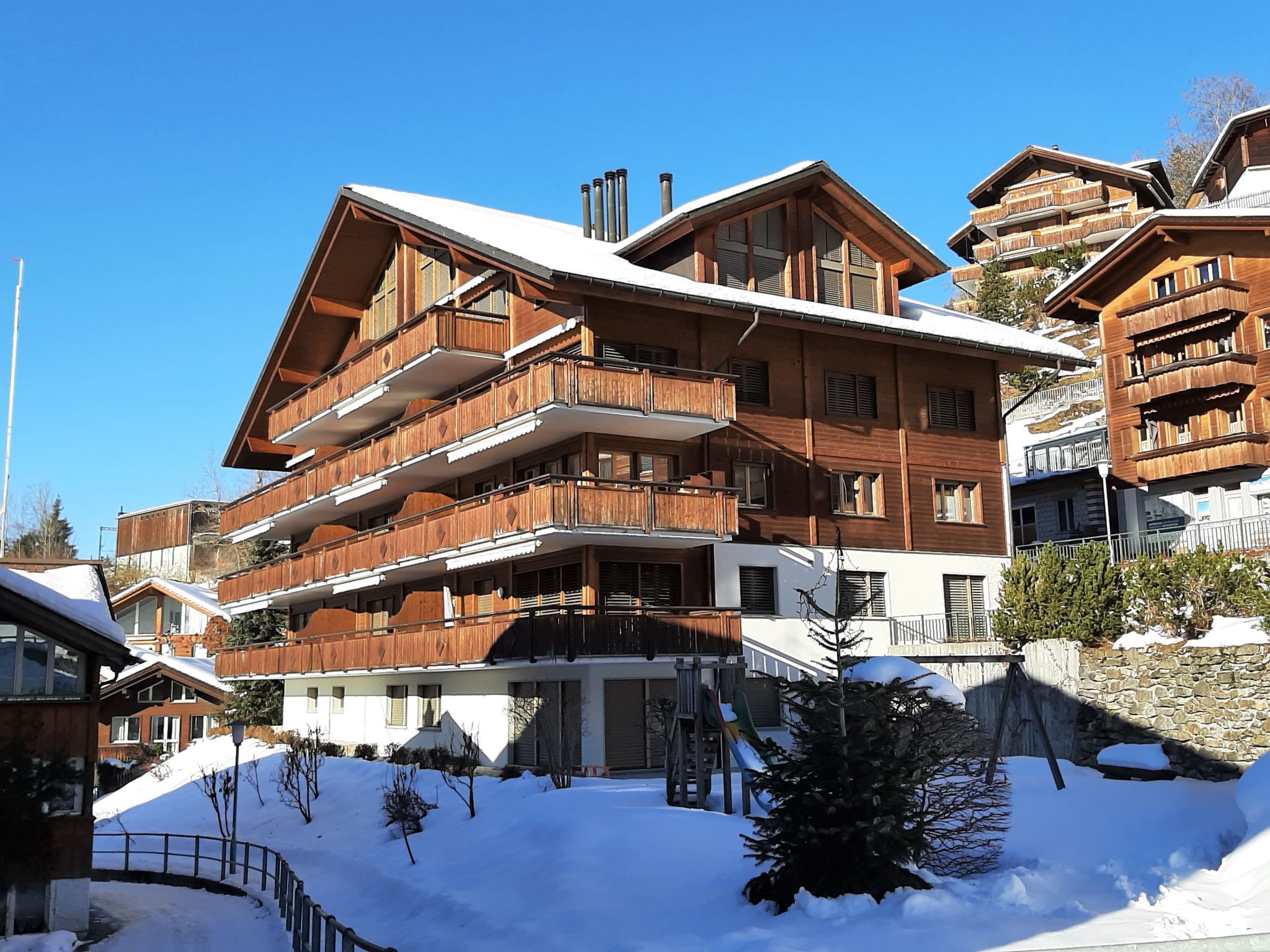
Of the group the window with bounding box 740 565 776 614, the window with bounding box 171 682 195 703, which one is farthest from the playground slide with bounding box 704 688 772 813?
the window with bounding box 171 682 195 703

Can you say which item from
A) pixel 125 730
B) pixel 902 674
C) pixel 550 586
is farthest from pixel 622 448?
pixel 125 730

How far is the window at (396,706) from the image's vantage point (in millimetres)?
39312

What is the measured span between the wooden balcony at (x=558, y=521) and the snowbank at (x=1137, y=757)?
10.3 metres

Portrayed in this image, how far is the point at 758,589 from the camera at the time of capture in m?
Result: 33.0

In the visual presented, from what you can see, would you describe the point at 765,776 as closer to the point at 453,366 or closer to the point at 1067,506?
the point at 453,366

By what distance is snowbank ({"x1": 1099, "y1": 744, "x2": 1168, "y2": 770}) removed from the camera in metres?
22.2

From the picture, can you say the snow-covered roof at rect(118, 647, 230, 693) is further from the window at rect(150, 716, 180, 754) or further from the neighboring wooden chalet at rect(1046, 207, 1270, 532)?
the neighboring wooden chalet at rect(1046, 207, 1270, 532)

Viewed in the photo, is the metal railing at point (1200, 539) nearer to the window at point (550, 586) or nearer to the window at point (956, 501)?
the window at point (956, 501)

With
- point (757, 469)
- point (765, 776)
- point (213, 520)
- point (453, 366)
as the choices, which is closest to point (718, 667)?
point (765, 776)

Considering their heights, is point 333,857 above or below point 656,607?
below


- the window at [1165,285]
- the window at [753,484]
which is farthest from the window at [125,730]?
the window at [1165,285]

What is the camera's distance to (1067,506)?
48312 mm

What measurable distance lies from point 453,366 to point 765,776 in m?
22.4

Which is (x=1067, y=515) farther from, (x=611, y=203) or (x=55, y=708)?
(x=55, y=708)
